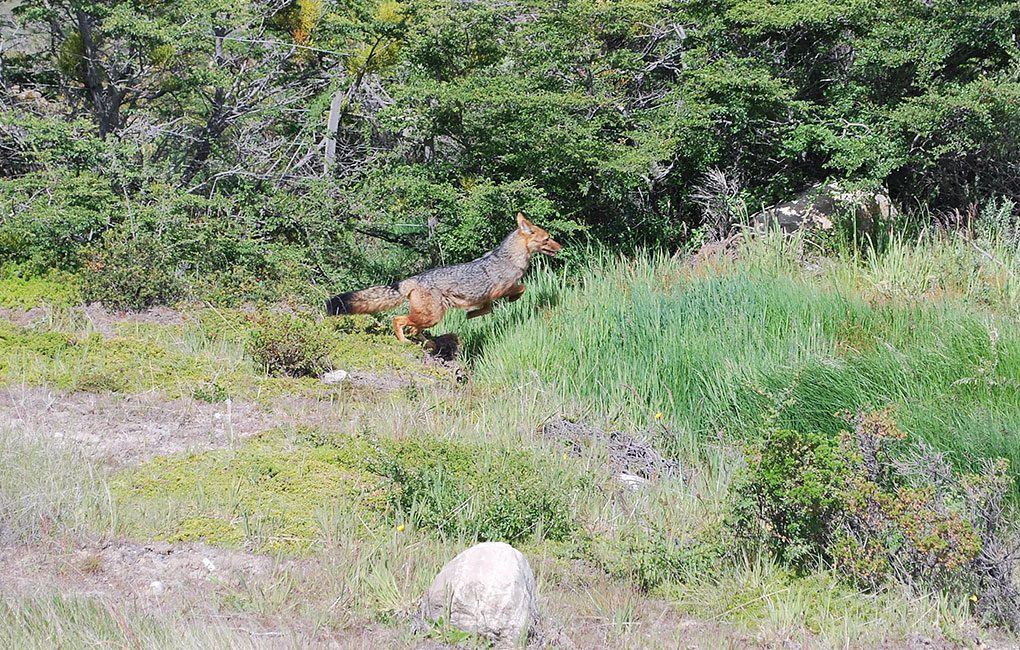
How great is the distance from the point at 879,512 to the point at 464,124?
7329 millimetres

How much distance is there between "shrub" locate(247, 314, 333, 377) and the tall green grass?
1.43m

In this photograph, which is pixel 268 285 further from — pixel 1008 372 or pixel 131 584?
pixel 1008 372

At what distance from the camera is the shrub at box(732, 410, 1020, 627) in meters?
4.85

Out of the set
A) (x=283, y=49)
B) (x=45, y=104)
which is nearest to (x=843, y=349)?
(x=283, y=49)

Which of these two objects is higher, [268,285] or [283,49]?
[283,49]

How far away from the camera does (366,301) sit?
30.7ft

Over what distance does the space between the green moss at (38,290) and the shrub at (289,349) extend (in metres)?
2.77

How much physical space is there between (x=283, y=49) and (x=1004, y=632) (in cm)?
1080

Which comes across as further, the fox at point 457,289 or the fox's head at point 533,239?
the fox's head at point 533,239

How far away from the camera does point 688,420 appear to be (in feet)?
24.5

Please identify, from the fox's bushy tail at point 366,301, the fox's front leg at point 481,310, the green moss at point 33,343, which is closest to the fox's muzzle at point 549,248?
the fox's front leg at point 481,310

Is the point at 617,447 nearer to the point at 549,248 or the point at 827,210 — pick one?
the point at 549,248

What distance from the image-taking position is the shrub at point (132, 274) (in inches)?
417

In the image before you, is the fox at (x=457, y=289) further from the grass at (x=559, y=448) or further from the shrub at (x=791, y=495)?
the shrub at (x=791, y=495)
